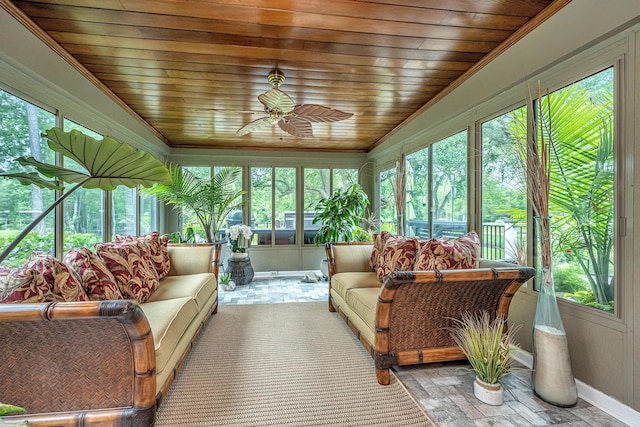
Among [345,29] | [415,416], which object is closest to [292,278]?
[415,416]

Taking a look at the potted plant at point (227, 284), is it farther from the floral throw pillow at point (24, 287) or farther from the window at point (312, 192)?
the floral throw pillow at point (24, 287)

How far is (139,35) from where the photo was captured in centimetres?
212

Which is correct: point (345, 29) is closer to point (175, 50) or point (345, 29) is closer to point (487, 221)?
point (175, 50)

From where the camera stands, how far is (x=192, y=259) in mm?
3322

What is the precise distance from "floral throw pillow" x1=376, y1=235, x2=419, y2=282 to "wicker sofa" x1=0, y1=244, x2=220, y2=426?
190 cm

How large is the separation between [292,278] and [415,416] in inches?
153

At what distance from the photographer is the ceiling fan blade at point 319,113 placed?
2584 millimetres

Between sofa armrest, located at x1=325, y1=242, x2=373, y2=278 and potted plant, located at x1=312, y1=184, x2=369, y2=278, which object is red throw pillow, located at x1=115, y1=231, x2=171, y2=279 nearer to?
sofa armrest, located at x1=325, y1=242, x2=373, y2=278

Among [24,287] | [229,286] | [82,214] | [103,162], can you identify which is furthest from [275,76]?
[229,286]

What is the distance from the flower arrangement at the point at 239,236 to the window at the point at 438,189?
2496mm

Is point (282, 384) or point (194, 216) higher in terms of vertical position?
point (194, 216)

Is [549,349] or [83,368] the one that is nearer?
[83,368]

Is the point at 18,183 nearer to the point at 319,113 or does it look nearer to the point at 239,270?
the point at 319,113

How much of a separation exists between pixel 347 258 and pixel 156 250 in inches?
78.5
